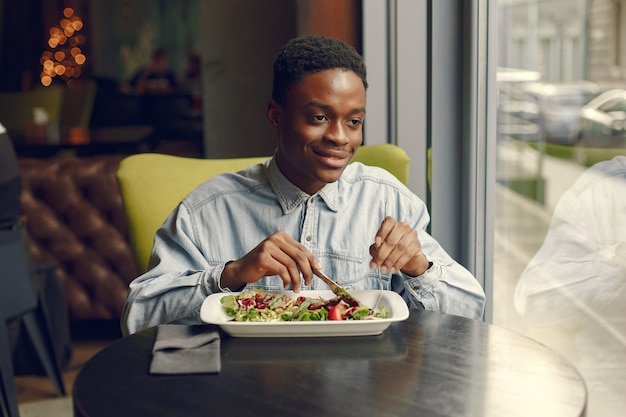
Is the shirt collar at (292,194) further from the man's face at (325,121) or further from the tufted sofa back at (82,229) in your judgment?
the tufted sofa back at (82,229)

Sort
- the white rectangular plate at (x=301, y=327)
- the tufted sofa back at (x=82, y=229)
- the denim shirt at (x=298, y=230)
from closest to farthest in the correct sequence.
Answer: the white rectangular plate at (x=301, y=327)
the denim shirt at (x=298, y=230)
the tufted sofa back at (x=82, y=229)

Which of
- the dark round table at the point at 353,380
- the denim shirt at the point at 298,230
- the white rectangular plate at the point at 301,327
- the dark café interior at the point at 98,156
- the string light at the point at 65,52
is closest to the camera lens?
the dark round table at the point at 353,380

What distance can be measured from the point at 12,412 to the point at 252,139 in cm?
204

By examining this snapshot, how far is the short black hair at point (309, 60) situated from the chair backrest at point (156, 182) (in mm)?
456

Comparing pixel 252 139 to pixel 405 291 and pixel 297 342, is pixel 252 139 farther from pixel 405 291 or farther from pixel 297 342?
pixel 297 342

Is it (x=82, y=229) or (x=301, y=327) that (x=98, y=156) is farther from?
(x=301, y=327)

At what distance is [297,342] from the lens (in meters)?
1.24

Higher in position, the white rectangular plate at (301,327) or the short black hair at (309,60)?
the short black hair at (309,60)

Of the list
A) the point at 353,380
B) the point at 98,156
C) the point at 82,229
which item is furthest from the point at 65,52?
the point at 353,380

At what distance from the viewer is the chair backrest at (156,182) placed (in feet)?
6.21

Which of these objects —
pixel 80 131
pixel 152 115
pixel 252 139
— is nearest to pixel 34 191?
pixel 252 139

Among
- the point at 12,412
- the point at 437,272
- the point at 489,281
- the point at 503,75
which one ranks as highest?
the point at 503,75

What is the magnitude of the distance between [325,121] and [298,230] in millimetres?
262

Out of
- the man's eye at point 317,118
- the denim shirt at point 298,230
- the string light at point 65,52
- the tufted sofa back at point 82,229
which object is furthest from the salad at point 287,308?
the string light at point 65,52
